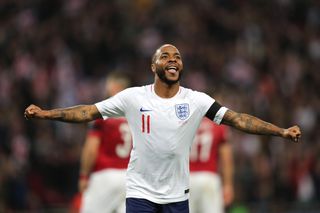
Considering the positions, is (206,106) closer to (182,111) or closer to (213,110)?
(213,110)

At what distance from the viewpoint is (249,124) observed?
830 centimetres

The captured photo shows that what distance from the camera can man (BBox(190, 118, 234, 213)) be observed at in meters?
11.8

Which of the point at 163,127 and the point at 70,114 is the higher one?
the point at 70,114

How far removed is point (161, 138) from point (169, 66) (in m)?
0.61

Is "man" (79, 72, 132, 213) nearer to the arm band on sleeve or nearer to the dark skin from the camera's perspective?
the dark skin

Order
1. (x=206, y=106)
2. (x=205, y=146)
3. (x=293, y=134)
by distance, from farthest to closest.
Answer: (x=205, y=146)
(x=206, y=106)
(x=293, y=134)

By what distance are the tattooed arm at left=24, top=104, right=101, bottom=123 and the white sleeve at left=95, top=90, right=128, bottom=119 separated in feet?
0.15

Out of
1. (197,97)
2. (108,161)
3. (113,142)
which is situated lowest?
(108,161)

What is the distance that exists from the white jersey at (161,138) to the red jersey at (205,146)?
329 centimetres

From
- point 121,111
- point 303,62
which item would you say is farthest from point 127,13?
point 121,111

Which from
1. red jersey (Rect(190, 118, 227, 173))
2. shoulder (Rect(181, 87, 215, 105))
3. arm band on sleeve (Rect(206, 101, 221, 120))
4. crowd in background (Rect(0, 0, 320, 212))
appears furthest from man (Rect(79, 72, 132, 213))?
crowd in background (Rect(0, 0, 320, 212))

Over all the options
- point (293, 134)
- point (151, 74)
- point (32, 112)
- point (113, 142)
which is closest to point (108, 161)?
point (113, 142)

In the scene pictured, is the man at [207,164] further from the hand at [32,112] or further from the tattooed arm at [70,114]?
the hand at [32,112]

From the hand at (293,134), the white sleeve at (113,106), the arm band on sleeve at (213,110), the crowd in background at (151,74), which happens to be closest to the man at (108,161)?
the white sleeve at (113,106)
